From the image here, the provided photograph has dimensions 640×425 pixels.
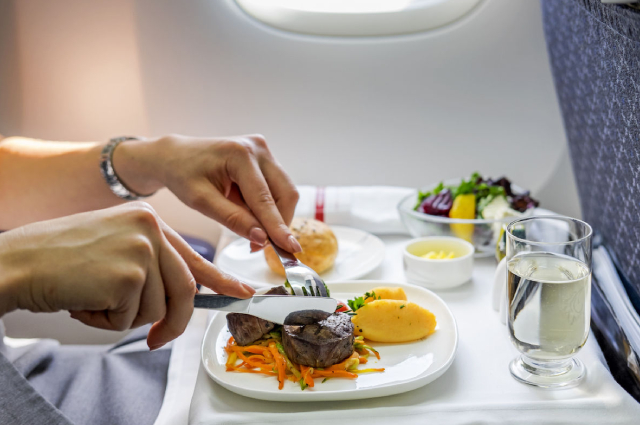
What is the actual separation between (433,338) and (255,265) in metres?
0.47

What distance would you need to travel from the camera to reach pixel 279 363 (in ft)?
2.31

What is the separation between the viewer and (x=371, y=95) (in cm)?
154

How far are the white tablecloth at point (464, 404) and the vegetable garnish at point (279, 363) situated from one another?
0.11 ft

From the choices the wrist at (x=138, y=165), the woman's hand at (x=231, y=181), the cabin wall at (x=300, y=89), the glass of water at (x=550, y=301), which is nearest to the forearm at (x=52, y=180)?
the wrist at (x=138, y=165)

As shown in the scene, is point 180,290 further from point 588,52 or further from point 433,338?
point 588,52

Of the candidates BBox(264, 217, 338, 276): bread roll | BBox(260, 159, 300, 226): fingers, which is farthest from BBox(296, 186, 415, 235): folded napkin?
BBox(260, 159, 300, 226): fingers

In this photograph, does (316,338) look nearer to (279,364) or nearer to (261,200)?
(279,364)

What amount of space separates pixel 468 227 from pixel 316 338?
511mm

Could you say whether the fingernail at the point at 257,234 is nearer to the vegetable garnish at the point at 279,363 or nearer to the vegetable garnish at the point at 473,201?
the vegetable garnish at the point at 279,363

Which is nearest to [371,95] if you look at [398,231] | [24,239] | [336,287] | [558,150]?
[398,231]

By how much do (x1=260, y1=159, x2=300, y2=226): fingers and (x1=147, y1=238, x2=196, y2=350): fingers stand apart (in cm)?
35

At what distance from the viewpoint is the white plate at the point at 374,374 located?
2.10 ft

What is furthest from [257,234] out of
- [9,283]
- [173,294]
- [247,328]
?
[9,283]

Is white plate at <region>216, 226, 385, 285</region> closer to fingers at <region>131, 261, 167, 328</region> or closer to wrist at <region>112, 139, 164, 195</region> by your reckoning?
wrist at <region>112, 139, 164, 195</region>
